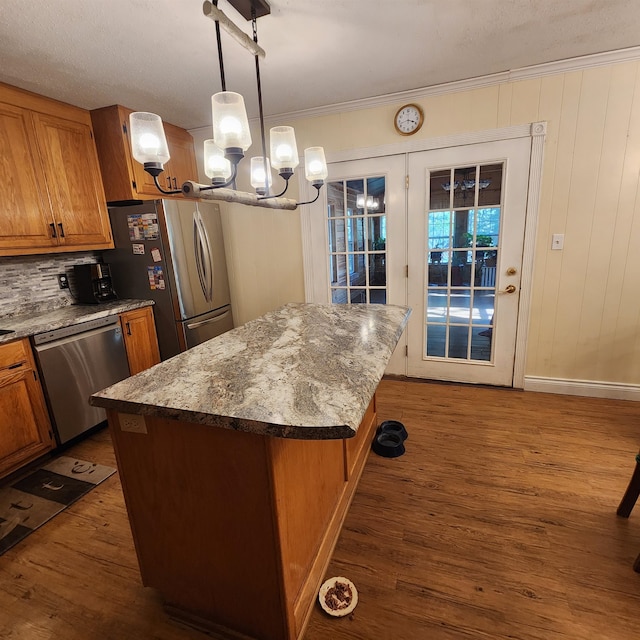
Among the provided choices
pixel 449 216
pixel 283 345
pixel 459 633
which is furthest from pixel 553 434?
pixel 283 345

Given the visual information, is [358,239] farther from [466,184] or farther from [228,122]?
[228,122]

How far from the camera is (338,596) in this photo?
1367 millimetres

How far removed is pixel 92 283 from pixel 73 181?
800 millimetres

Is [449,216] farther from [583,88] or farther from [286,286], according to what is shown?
[286,286]

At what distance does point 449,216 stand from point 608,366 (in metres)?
1.72

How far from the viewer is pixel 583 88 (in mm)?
2447

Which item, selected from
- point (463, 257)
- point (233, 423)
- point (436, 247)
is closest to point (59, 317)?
point (233, 423)

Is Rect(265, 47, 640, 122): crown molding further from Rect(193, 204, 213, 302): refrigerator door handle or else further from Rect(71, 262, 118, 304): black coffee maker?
Rect(71, 262, 118, 304): black coffee maker

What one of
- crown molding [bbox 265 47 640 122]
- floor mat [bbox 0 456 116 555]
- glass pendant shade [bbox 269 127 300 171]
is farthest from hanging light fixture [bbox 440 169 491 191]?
floor mat [bbox 0 456 116 555]

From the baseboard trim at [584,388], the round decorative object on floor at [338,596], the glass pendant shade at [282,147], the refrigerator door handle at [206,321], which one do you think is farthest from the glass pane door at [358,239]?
the round decorative object on floor at [338,596]

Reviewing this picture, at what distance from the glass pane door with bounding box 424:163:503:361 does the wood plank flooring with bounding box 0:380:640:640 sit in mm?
994

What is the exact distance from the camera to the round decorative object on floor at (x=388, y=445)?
2.22m

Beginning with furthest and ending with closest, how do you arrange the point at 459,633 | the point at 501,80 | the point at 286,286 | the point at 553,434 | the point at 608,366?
the point at 286,286 → the point at 608,366 → the point at 501,80 → the point at 553,434 → the point at 459,633

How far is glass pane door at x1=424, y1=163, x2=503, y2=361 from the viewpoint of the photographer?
2834 millimetres
